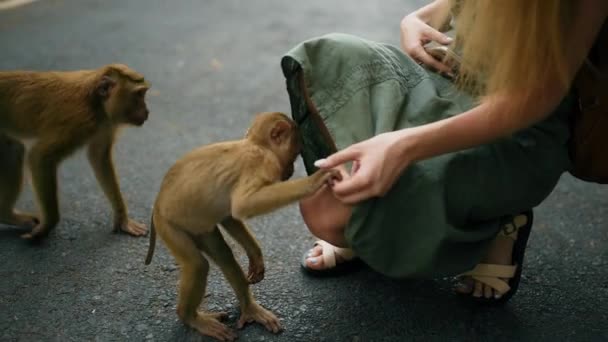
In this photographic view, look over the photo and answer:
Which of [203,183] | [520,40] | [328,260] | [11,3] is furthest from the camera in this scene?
[11,3]

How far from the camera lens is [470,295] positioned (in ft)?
5.57

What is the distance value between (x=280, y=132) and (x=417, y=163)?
13.3 inches

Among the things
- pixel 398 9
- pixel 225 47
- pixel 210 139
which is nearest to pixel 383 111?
pixel 210 139

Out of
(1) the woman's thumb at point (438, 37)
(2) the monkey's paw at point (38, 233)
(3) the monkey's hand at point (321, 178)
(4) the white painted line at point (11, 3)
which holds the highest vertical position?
(1) the woman's thumb at point (438, 37)

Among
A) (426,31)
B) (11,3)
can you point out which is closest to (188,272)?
(426,31)

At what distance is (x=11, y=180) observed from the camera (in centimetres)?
203

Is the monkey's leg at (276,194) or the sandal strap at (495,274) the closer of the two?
the monkey's leg at (276,194)

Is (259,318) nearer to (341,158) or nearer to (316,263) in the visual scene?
(316,263)

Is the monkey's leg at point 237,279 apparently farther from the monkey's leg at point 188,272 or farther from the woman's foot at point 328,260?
the woman's foot at point 328,260

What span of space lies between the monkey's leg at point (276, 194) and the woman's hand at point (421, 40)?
529 mm

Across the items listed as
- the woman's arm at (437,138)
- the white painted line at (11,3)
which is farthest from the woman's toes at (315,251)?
the white painted line at (11,3)

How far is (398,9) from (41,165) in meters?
3.23

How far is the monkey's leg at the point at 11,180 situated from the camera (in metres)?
2.01

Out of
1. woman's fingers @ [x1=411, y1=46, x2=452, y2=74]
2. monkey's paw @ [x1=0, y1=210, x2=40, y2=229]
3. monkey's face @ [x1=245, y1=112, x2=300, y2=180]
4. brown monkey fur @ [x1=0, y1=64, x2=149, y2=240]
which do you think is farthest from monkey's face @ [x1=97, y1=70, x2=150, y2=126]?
woman's fingers @ [x1=411, y1=46, x2=452, y2=74]
